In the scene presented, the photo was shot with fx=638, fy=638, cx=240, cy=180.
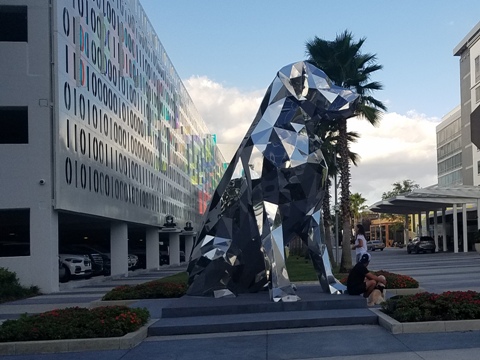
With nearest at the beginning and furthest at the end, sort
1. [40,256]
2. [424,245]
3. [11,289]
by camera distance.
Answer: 1. [11,289]
2. [40,256]
3. [424,245]

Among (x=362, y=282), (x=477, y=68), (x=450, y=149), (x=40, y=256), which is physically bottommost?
(x=362, y=282)

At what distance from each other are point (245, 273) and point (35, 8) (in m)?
13.2

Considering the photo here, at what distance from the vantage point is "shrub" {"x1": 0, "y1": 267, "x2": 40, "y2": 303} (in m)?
19.4

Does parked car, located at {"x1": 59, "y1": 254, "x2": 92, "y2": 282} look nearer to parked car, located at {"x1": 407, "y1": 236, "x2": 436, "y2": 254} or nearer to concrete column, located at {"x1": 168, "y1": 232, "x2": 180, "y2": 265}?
concrete column, located at {"x1": 168, "y1": 232, "x2": 180, "y2": 265}

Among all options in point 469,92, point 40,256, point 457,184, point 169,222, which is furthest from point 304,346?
point 457,184

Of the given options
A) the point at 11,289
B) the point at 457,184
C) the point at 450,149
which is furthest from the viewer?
the point at 450,149

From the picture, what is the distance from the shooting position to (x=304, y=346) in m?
8.95

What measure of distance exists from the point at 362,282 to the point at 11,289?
12.0 m

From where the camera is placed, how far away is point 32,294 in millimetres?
20438

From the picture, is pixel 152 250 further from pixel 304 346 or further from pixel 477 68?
pixel 477 68

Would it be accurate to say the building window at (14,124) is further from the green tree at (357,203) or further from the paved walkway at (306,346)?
the green tree at (357,203)

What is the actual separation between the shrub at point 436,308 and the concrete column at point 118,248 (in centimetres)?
2153

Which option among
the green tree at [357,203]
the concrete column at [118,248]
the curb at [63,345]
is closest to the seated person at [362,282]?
the curb at [63,345]

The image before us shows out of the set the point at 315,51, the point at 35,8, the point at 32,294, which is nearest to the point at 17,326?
the point at 32,294
